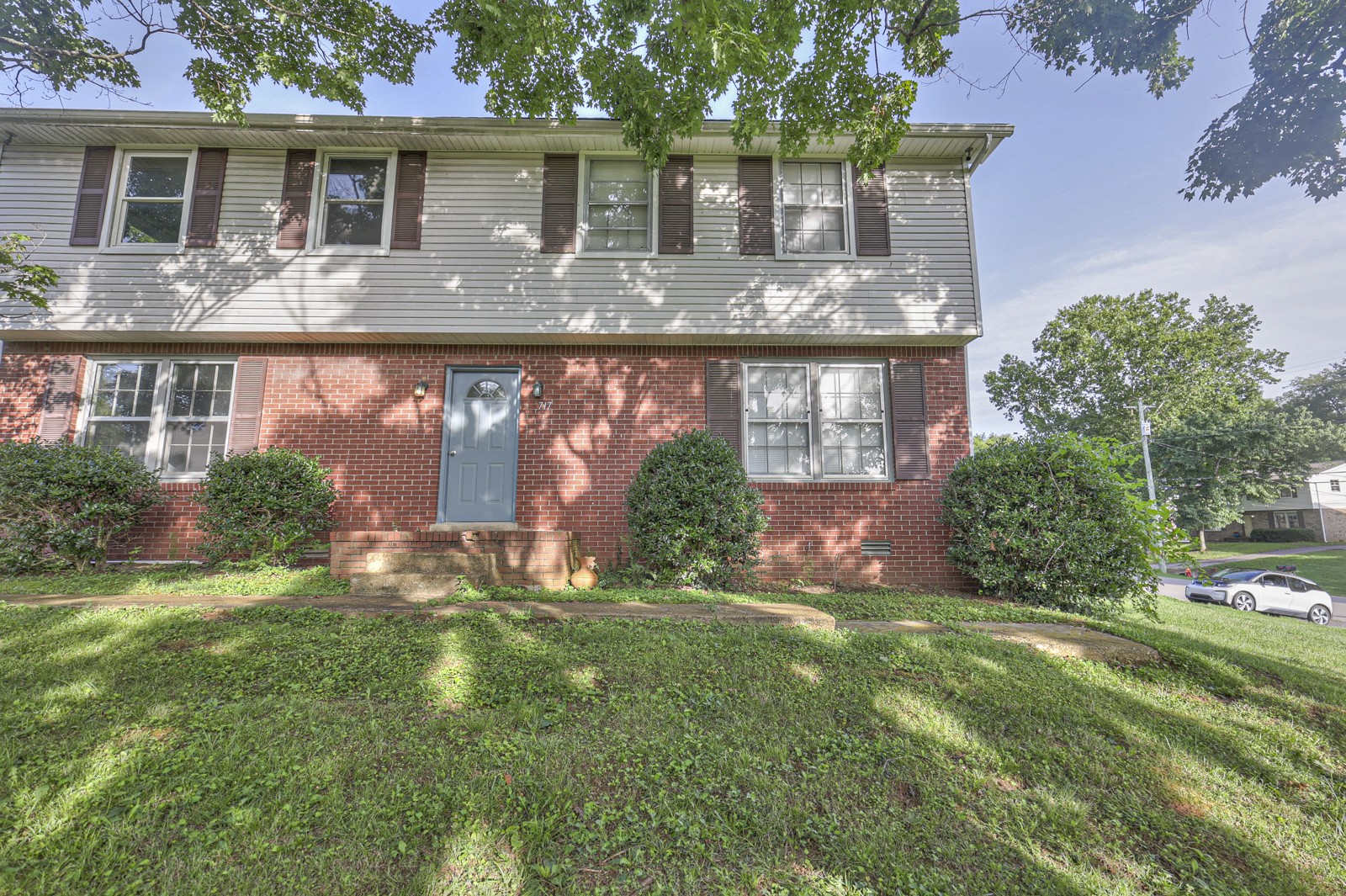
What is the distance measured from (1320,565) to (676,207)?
30.3 meters

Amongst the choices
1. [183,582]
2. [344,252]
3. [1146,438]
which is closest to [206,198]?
[344,252]

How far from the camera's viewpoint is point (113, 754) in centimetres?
224

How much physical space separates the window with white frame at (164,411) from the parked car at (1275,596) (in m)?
20.9

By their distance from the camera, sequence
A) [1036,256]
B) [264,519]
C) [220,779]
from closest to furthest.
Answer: [220,779]
[264,519]
[1036,256]

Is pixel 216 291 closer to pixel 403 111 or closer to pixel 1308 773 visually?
pixel 403 111

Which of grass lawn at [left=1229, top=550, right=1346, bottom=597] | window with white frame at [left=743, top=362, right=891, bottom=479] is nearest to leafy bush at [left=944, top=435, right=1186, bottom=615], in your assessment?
window with white frame at [left=743, top=362, right=891, bottom=479]

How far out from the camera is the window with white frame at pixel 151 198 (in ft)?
22.8

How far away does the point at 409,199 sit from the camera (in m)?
7.06

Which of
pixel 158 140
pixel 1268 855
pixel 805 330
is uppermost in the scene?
pixel 158 140

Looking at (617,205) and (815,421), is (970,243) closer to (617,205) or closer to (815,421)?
(815,421)

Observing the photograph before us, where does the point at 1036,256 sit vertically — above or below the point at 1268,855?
above

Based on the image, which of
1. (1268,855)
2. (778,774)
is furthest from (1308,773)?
(778,774)

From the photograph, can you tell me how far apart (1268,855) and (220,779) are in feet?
13.7

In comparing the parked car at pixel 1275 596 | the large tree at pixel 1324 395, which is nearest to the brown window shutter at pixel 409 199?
the parked car at pixel 1275 596
